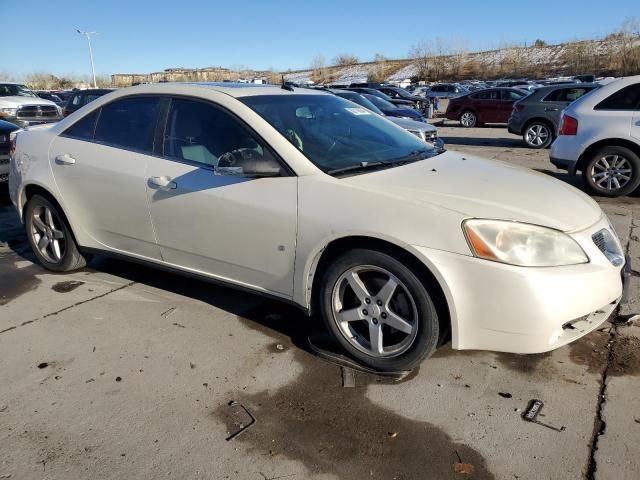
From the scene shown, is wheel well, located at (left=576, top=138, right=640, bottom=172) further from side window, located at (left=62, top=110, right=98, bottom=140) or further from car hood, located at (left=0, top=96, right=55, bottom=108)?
car hood, located at (left=0, top=96, right=55, bottom=108)

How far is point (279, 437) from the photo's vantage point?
8.32 ft

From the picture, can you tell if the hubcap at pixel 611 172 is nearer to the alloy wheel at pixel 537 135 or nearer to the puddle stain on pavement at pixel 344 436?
the puddle stain on pavement at pixel 344 436

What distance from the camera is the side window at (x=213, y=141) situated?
312cm

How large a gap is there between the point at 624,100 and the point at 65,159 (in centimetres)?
689

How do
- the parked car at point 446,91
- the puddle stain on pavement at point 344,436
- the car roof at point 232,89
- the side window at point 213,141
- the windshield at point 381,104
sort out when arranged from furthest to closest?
the parked car at point 446,91 < the windshield at point 381,104 < the car roof at point 232,89 < the side window at point 213,141 < the puddle stain on pavement at point 344,436

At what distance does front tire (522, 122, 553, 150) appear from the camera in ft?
44.1

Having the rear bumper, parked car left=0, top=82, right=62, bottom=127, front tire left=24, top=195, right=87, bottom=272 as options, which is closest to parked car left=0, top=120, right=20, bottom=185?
front tire left=24, top=195, right=87, bottom=272

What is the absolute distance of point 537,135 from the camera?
13.5 m

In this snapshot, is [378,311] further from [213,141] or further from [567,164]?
[567,164]

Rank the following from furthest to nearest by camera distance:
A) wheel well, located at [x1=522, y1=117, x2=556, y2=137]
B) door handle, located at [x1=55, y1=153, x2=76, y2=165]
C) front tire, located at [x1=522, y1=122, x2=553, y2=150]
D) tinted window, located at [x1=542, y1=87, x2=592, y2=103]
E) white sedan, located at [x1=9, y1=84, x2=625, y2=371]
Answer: tinted window, located at [x1=542, y1=87, x2=592, y2=103] → front tire, located at [x1=522, y1=122, x2=553, y2=150] → wheel well, located at [x1=522, y1=117, x2=556, y2=137] → door handle, located at [x1=55, y1=153, x2=76, y2=165] → white sedan, located at [x1=9, y1=84, x2=625, y2=371]

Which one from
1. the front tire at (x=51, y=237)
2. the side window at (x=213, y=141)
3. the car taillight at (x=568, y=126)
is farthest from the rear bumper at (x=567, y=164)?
the front tire at (x=51, y=237)

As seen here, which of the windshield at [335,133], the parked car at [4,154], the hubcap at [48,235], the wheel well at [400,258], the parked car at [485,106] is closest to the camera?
the wheel well at [400,258]

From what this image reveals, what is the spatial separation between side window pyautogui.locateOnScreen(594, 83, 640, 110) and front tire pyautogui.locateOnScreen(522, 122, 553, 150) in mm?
6492

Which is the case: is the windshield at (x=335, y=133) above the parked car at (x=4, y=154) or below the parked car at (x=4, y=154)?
above
